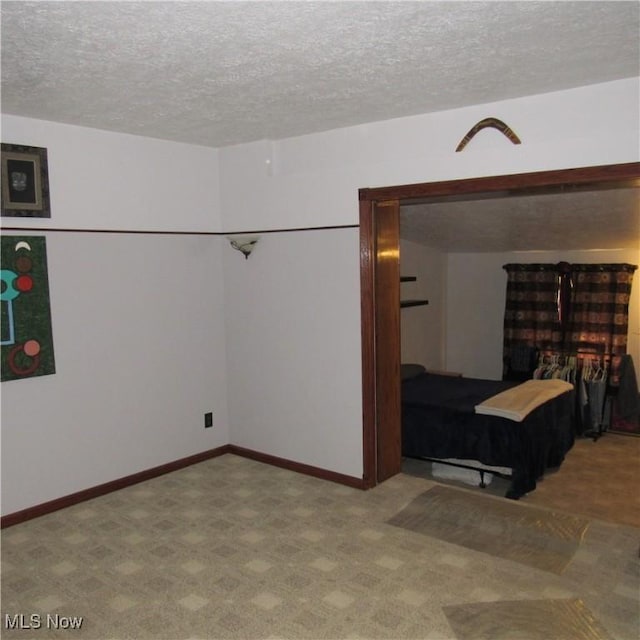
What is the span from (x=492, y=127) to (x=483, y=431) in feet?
7.14

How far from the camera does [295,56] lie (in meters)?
2.53

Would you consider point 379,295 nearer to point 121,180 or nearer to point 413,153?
point 413,153

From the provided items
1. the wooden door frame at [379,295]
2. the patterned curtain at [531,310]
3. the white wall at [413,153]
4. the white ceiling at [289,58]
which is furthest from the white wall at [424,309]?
the white ceiling at [289,58]

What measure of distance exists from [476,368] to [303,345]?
11.3ft

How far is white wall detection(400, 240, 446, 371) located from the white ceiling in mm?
2697

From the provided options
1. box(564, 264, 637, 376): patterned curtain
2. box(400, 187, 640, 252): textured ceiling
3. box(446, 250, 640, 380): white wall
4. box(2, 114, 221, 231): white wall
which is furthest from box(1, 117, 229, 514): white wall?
box(564, 264, 637, 376): patterned curtain

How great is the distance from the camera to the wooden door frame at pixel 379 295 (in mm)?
3447

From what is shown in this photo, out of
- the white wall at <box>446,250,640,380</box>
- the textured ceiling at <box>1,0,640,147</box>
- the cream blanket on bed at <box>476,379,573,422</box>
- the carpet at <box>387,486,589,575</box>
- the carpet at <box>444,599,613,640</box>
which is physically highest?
the textured ceiling at <box>1,0,640,147</box>

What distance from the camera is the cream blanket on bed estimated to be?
4.35 m

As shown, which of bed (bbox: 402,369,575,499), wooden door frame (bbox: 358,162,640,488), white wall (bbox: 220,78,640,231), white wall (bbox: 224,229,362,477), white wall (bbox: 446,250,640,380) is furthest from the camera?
white wall (bbox: 446,250,640,380)

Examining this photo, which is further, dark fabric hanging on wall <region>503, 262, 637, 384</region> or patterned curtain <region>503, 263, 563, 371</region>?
patterned curtain <region>503, 263, 563, 371</region>

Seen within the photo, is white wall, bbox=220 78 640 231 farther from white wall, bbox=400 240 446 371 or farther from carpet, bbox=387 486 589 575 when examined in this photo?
white wall, bbox=400 240 446 371

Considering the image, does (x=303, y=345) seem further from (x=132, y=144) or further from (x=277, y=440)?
(x=132, y=144)

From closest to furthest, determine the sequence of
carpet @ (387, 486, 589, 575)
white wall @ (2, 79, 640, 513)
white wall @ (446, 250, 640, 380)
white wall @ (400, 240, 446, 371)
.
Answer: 1. carpet @ (387, 486, 589, 575)
2. white wall @ (2, 79, 640, 513)
3. white wall @ (400, 240, 446, 371)
4. white wall @ (446, 250, 640, 380)
